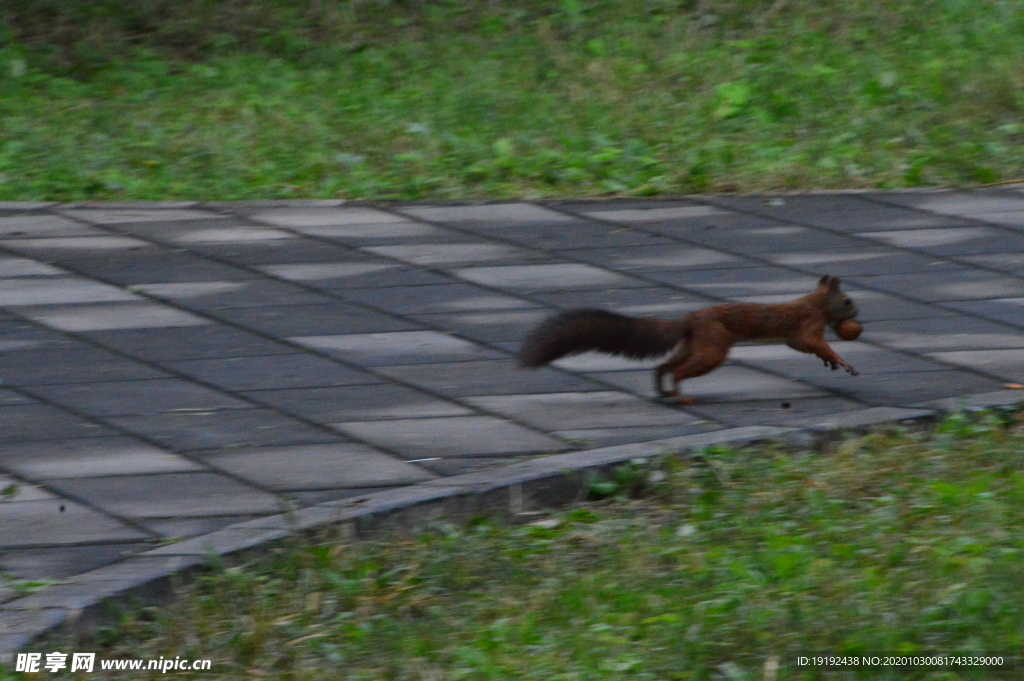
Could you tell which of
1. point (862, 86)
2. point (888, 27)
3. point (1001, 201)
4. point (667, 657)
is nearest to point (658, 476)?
point (667, 657)

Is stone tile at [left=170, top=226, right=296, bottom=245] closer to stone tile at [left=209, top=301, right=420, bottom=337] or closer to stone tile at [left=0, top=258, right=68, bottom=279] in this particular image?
stone tile at [left=0, top=258, right=68, bottom=279]

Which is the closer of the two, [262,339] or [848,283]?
[262,339]

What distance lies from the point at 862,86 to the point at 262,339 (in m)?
6.00

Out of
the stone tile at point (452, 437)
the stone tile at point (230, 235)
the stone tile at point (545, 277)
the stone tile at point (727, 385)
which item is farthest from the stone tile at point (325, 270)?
the stone tile at point (452, 437)

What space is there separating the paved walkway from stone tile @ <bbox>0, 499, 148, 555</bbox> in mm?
11

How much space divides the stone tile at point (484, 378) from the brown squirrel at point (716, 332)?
390 mm

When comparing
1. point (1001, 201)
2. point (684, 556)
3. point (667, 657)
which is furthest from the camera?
point (1001, 201)

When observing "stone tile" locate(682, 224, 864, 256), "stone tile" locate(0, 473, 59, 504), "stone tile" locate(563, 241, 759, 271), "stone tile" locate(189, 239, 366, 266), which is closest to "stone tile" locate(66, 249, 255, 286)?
"stone tile" locate(189, 239, 366, 266)

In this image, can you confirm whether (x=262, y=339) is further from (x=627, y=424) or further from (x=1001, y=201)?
(x=1001, y=201)

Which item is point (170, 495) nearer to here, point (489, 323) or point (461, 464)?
point (461, 464)

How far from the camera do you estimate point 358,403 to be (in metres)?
5.73

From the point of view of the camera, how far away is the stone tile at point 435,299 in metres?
7.04

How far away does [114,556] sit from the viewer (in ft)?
14.0

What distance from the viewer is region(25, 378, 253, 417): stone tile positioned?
5.66 meters
